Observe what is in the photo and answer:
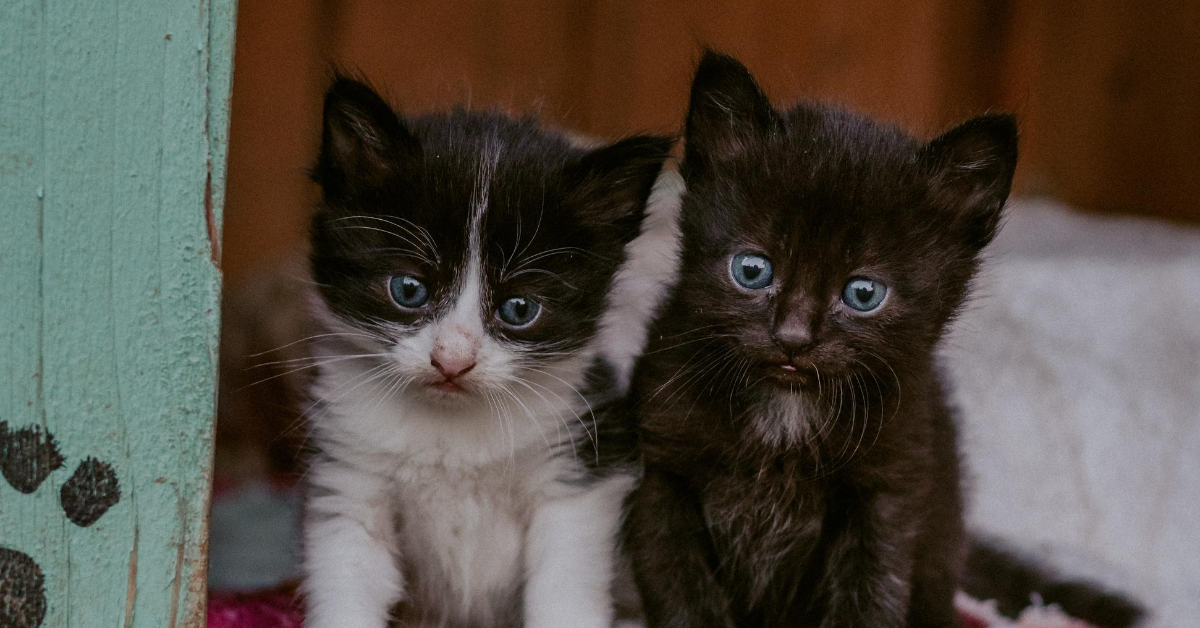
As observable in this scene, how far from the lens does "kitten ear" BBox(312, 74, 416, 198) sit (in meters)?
1.62

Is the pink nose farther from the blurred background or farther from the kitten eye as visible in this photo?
the blurred background

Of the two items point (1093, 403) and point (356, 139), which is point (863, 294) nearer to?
point (356, 139)

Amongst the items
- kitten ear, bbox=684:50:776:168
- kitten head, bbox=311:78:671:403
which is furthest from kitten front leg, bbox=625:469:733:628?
kitten ear, bbox=684:50:776:168

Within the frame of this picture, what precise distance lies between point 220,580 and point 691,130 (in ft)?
4.78

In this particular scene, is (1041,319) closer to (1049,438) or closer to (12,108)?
(1049,438)

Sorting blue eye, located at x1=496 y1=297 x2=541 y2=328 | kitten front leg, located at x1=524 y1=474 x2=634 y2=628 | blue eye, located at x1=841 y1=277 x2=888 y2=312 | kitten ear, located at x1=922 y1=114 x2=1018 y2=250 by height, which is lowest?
kitten front leg, located at x1=524 y1=474 x2=634 y2=628

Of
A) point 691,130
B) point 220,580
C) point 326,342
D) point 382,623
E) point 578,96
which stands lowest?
point 220,580

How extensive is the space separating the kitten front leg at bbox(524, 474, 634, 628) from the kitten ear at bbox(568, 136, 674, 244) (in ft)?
1.41

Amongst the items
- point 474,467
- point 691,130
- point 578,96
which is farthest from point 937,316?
point 578,96

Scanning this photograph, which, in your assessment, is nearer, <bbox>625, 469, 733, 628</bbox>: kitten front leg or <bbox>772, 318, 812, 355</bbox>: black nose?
<bbox>772, 318, 812, 355</bbox>: black nose

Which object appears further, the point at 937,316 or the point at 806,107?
the point at 806,107

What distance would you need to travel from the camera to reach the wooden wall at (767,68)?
3.31 m

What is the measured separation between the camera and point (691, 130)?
1.68 m

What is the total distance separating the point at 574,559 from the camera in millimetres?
1678
